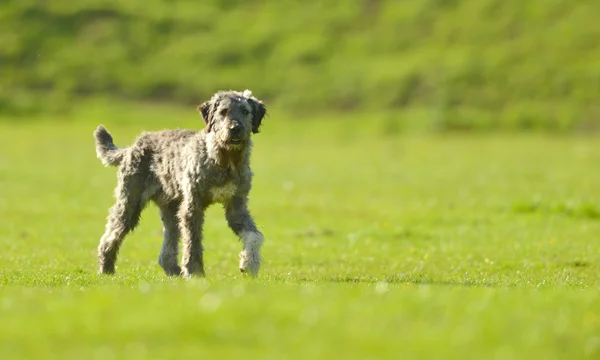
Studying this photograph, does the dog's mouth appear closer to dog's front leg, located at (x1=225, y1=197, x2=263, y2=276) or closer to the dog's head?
the dog's head

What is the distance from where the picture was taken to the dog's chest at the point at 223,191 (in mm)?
17641

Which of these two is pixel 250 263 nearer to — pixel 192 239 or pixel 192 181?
pixel 192 239

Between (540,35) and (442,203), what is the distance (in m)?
80.1

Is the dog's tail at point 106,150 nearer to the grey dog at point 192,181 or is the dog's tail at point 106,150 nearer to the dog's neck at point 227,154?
the grey dog at point 192,181

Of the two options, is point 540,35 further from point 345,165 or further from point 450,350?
point 450,350

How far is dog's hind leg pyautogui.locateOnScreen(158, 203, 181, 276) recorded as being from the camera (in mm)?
19219

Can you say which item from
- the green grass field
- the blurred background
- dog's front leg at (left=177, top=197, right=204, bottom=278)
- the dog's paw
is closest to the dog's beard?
dog's front leg at (left=177, top=197, right=204, bottom=278)

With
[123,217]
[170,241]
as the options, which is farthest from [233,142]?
[123,217]

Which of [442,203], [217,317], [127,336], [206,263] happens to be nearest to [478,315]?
[217,317]

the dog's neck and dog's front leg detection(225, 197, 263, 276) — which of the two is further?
the dog's neck

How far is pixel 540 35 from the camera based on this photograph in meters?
110

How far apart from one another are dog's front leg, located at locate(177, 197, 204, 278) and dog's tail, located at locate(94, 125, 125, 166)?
2.75 m

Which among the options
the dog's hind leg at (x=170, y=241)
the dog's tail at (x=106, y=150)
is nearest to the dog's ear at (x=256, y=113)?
the dog's hind leg at (x=170, y=241)

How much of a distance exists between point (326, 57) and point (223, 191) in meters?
93.2
